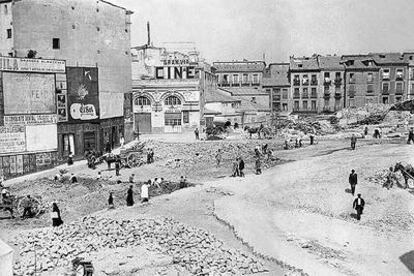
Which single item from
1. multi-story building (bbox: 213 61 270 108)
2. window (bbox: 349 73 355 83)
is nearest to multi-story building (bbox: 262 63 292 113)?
multi-story building (bbox: 213 61 270 108)

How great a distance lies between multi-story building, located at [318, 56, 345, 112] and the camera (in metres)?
78.0

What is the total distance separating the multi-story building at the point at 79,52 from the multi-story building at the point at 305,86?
3514 cm

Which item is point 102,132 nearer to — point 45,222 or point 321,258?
point 45,222

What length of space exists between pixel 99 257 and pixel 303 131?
35.8 metres

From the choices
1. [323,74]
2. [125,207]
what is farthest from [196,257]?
[323,74]

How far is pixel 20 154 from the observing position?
39.8 metres

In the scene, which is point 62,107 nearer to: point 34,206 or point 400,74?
point 34,206

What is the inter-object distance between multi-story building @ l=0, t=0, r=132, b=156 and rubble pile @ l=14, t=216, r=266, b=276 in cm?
1980

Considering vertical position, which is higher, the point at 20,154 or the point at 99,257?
the point at 20,154

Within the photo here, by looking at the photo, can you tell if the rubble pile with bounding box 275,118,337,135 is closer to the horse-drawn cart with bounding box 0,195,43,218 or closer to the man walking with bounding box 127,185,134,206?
the man walking with bounding box 127,185,134,206

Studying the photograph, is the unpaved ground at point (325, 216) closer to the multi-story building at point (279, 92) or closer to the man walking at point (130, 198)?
the man walking at point (130, 198)

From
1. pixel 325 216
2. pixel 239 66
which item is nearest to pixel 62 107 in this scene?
pixel 325 216

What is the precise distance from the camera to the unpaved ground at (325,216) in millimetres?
20938

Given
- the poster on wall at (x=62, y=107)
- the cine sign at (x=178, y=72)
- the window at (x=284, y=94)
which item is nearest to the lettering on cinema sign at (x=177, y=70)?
the cine sign at (x=178, y=72)
